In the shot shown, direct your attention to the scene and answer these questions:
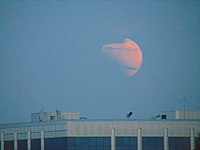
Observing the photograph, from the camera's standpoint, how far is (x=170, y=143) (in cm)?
8288

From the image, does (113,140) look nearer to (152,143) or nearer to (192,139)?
(152,143)

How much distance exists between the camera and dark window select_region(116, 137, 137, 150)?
82.7 m

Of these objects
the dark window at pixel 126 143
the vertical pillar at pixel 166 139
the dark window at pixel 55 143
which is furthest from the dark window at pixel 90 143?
the vertical pillar at pixel 166 139

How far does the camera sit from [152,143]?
82.8m

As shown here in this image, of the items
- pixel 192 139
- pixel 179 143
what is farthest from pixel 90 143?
pixel 192 139

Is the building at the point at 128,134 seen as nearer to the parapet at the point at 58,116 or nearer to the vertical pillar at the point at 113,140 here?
the vertical pillar at the point at 113,140

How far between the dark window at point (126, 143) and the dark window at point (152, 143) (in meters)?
1.50

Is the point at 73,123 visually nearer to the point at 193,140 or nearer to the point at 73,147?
the point at 73,147

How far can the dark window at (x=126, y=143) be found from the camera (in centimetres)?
8269

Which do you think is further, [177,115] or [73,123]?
[177,115]

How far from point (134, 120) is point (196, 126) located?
9577mm

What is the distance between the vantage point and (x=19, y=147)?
286 ft

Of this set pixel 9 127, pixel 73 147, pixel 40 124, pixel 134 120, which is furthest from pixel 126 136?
pixel 9 127

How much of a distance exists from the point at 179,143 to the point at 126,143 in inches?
315
